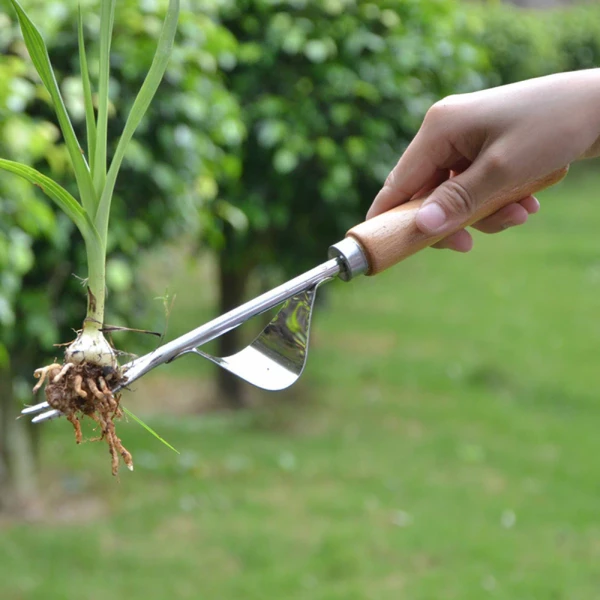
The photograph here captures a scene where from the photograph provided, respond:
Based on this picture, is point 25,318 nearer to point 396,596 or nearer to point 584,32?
point 396,596

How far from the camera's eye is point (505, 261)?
9.52m

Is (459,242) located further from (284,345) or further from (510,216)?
(284,345)

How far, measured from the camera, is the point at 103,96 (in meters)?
1.40

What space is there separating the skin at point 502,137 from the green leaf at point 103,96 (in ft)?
1.74

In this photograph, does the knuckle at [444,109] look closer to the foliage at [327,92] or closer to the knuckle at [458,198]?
the knuckle at [458,198]

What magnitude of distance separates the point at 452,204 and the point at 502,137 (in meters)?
0.15

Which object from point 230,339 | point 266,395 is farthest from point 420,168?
point 266,395

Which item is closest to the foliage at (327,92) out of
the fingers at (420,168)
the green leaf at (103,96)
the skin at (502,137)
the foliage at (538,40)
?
the fingers at (420,168)

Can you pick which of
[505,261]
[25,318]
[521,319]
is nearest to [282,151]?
[25,318]

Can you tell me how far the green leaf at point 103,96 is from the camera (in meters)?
1.36

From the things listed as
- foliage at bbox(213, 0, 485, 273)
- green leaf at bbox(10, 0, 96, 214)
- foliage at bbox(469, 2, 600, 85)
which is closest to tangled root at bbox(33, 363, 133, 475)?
green leaf at bbox(10, 0, 96, 214)

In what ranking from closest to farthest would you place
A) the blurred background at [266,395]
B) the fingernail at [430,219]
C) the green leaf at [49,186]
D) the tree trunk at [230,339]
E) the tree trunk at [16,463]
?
the green leaf at [49,186], the fingernail at [430,219], the blurred background at [266,395], the tree trunk at [16,463], the tree trunk at [230,339]

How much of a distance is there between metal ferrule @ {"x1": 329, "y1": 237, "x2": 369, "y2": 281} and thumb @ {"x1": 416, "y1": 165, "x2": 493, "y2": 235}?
0.12m

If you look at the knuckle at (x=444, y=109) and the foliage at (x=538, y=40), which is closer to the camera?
the knuckle at (x=444, y=109)
